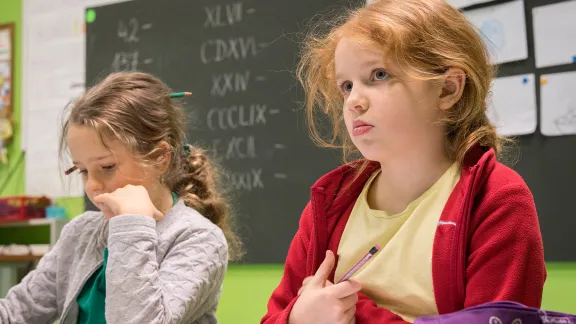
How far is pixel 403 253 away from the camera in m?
0.98

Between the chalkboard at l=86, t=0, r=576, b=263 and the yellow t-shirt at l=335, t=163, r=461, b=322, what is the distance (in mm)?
1251

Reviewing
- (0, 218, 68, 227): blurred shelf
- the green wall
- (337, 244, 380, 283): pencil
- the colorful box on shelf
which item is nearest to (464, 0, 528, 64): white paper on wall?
the green wall

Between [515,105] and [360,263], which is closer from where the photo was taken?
[360,263]

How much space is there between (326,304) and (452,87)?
15.6 inches

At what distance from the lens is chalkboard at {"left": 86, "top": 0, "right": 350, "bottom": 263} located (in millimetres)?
2404

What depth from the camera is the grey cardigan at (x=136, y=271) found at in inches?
49.6

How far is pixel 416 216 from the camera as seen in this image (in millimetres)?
995

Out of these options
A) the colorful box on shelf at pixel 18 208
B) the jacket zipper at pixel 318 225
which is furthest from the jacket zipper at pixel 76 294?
the colorful box on shelf at pixel 18 208

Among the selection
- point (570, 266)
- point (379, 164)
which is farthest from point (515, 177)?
point (570, 266)

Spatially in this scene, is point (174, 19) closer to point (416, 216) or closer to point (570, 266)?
point (570, 266)

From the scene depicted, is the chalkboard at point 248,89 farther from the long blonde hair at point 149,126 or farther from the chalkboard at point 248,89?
the long blonde hair at point 149,126

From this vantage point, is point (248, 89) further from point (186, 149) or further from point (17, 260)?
point (17, 260)

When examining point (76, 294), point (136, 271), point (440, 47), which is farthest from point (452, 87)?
point (76, 294)

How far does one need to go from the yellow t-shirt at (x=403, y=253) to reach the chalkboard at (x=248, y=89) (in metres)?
1.25
